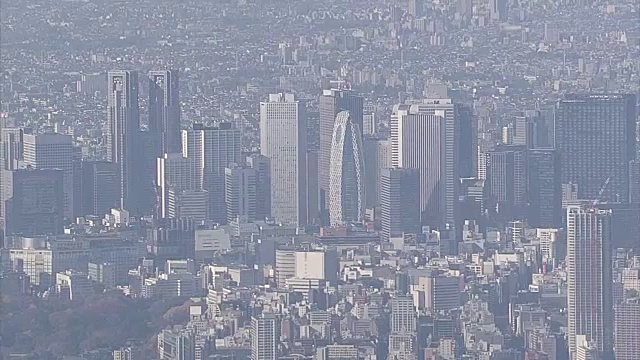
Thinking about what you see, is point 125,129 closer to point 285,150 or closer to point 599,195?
point 285,150

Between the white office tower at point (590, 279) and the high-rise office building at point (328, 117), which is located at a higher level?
the high-rise office building at point (328, 117)

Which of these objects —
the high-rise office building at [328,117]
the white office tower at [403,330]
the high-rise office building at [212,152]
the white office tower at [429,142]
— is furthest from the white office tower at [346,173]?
the white office tower at [403,330]

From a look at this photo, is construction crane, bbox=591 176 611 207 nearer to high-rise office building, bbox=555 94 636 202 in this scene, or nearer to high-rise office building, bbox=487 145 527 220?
high-rise office building, bbox=555 94 636 202

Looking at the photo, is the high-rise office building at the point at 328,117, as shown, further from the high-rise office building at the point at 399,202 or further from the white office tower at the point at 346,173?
the high-rise office building at the point at 399,202

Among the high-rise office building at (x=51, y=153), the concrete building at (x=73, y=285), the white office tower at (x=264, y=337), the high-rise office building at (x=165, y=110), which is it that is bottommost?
the white office tower at (x=264, y=337)

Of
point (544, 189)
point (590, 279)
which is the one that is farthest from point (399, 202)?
point (590, 279)

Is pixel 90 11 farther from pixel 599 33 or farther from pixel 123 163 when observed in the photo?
pixel 599 33
